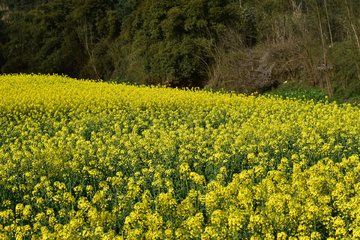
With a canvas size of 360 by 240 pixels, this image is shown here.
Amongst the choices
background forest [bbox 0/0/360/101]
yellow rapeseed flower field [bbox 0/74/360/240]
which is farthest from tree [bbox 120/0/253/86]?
yellow rapeseed flower field [bbox 0/74/360/240]

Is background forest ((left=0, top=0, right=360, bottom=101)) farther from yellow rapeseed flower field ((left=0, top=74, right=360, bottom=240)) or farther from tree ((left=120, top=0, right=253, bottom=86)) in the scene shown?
yellow rapeseed flower field ((left=0, top=74, right=360, bottom=240))

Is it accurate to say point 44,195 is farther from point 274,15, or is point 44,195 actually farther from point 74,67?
point 74,67

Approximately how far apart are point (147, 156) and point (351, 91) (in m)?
10.8

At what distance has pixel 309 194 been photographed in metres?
4.93

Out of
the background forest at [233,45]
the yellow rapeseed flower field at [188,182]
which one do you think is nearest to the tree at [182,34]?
the background forest at [233,45]

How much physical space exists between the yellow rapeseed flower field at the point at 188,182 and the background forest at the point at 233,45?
5.10 metres

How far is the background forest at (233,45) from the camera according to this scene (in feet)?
54.3

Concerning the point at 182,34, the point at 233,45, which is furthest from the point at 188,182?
the point at 182,34

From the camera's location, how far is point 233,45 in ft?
68.2

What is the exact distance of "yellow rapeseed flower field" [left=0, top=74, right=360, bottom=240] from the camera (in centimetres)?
423

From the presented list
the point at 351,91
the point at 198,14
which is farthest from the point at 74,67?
the point at 351,91

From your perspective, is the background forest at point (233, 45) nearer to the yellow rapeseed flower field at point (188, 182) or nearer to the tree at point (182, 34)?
the tree at point (182, 34)

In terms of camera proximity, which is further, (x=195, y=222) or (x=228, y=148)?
(x=228, y=148)

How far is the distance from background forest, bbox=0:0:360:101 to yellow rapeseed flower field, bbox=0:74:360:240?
16.7 feet
